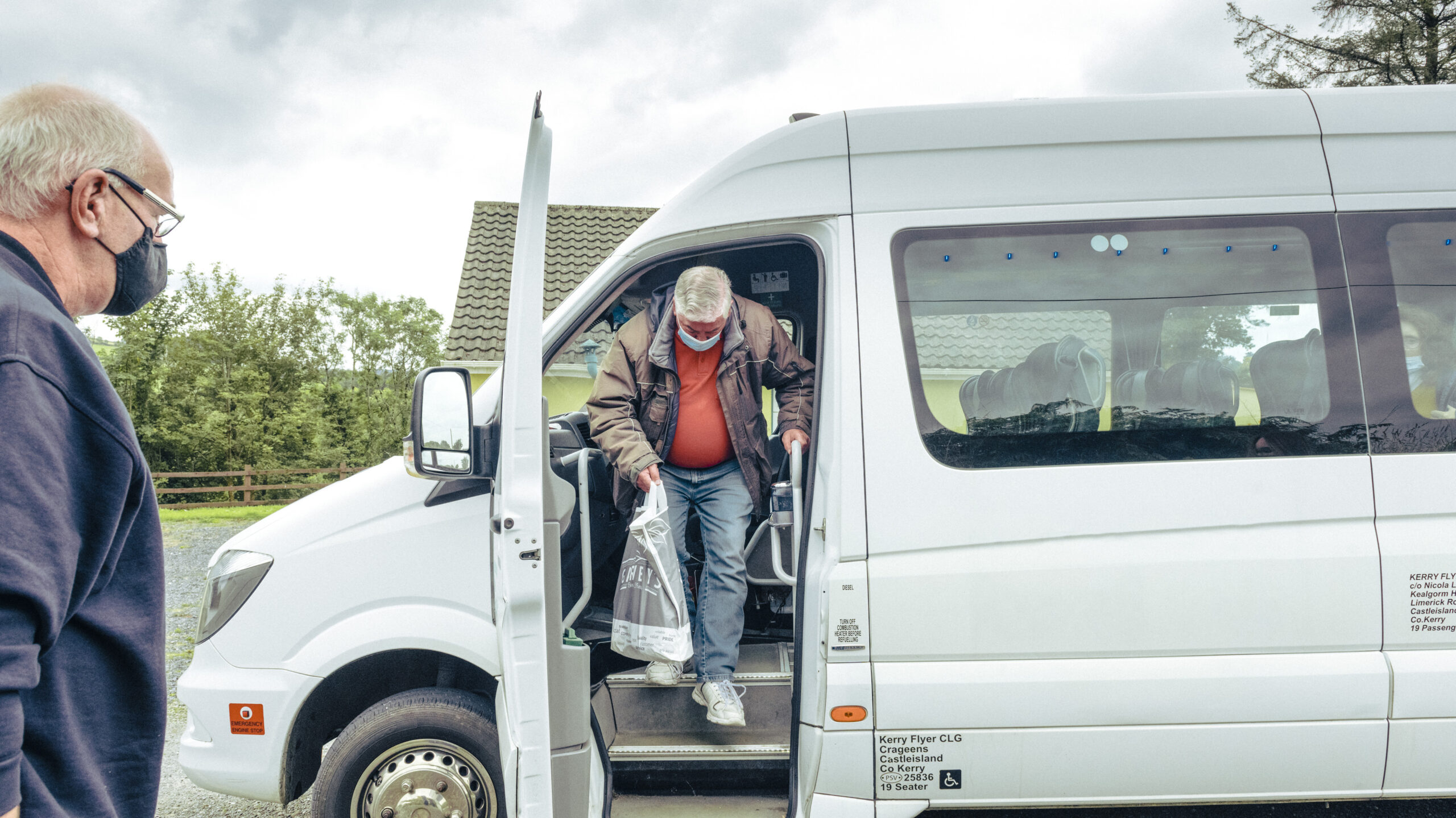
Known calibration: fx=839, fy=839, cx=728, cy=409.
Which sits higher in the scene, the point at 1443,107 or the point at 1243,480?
the point at 1443,107

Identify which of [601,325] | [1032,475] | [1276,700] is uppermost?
[601,325]

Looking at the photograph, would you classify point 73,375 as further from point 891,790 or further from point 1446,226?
point 1446,226

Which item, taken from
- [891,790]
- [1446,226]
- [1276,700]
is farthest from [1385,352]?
[891,790]

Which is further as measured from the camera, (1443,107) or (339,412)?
(339,412)

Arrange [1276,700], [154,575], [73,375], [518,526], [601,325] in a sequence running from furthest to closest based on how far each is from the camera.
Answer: [601,325]
[1276,700]
[518,526]
[154,575]
[73,375]

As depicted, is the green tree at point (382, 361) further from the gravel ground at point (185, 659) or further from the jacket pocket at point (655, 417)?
the jacket pocket at point (655, 417)

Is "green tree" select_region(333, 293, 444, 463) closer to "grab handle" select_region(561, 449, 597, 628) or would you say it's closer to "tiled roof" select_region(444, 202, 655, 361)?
"tiled roof" select_region(444, 202, 655, 361)

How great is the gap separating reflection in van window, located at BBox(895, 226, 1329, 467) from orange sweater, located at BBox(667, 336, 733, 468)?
2.84 ft

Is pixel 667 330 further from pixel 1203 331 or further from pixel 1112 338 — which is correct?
pixel 1203 331

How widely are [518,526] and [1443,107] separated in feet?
9.87

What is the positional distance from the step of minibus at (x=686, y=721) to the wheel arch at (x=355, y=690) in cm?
45

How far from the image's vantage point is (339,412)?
27.9 meters

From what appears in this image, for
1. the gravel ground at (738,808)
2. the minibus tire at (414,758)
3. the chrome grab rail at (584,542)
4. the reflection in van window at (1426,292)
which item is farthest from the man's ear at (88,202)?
the reflection in van window at (1426,292)

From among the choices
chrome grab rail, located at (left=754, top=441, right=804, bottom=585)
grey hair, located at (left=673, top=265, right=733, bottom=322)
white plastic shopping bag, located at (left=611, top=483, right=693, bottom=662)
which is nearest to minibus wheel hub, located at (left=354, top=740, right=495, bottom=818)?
white plastic shopping bag, located at (left=611, top=483, right=693, bottom=662)
